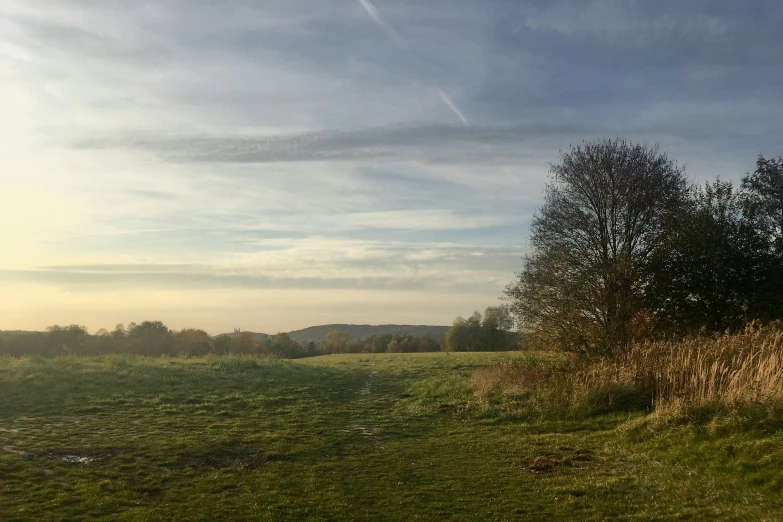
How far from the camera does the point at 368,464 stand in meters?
9.73

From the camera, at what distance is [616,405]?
42.2 feet

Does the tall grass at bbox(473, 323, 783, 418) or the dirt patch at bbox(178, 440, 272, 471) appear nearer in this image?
the dirt patch at bbox(178, 440, 272, 471)

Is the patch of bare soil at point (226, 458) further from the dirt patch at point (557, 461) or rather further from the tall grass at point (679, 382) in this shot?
the tall grass at point (679, 382)

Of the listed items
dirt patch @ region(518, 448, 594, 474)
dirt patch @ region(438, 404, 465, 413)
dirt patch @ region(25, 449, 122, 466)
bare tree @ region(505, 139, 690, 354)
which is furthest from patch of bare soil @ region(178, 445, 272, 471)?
bare tree @ region(505, 139, 690, 354)

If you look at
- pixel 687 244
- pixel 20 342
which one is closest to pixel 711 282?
pixel 687 244

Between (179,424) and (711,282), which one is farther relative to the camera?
(711,282)

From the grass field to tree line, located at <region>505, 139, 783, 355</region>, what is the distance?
7654 millimetres

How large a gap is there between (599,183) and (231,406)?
17.2m

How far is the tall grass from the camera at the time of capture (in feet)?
32.0

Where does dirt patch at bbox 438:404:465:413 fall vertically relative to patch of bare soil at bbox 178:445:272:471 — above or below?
below

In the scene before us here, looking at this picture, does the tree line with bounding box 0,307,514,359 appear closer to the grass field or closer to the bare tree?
the bare tree

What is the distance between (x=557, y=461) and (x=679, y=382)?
4.43 m

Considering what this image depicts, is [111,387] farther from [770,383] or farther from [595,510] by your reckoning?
[770,383]

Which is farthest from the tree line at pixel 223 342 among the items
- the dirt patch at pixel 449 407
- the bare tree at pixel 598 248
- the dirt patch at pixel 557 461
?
the dirt patch at pixel 557 461
